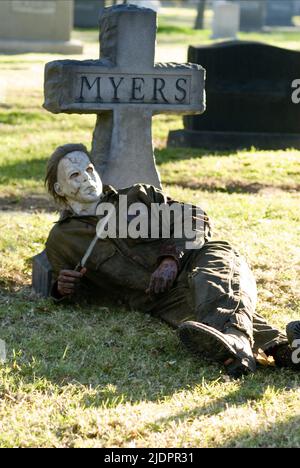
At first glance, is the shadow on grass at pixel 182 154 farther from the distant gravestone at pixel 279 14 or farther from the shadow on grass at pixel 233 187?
the distant gravestone at pixel 279 14

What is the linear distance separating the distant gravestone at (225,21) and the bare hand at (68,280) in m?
27.1

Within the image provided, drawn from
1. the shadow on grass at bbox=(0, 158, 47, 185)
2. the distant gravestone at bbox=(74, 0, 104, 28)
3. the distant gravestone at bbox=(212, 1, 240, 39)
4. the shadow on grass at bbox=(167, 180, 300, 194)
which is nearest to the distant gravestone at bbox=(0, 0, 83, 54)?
the distant gravestone at bbox=(74, 0, 104, 28)

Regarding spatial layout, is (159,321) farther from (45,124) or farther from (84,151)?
(45,124)

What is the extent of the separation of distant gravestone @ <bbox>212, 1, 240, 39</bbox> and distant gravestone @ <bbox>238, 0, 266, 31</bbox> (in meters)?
9.42

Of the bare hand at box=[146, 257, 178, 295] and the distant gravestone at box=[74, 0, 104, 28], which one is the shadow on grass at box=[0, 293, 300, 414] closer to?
the bare hand at box=[146, 257, 178, 295]

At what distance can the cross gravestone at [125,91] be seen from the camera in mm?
7090

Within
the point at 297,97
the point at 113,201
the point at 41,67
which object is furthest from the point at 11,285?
the point at 41,67

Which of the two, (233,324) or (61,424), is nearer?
(61,424)

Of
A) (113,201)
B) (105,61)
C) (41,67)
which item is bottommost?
(41,67)

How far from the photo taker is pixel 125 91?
7.29 m

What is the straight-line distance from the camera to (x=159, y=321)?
5.60 metres

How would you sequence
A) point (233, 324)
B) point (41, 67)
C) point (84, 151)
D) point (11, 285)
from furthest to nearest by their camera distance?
point (41, 67) → point (11, 285) → point (84, 151) → point (233, 324)

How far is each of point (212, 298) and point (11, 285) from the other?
74.8 inches

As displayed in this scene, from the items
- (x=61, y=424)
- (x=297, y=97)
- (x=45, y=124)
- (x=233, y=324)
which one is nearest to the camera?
(x=61, y=424)
